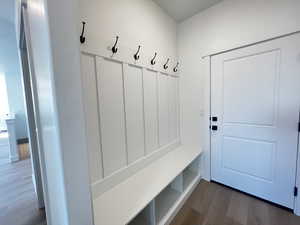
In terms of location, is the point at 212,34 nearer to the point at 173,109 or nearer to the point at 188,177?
the point at 173,109

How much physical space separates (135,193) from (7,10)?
15.2 ft

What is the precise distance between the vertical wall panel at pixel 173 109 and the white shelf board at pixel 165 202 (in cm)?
82

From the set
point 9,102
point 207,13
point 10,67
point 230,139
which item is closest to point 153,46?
point 207,13

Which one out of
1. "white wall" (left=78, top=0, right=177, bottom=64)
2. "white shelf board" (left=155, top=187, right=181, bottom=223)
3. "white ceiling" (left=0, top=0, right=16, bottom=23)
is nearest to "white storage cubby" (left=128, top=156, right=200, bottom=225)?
"white shelf board" (left=155, top=187, right=181, bottom=223)

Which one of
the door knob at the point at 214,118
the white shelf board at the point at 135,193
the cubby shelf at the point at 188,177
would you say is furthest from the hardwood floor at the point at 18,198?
the door knob at the point at 214,118

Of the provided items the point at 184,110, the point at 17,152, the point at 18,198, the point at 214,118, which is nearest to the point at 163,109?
the point at 184,110

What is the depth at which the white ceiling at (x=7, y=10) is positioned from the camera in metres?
2.82

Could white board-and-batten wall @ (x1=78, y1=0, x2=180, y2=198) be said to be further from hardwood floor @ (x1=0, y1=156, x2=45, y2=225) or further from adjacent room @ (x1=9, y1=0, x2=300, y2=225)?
hardwood floor @ (x1=0, y1=156, x2=45, y2=225)

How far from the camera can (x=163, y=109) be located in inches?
88.4

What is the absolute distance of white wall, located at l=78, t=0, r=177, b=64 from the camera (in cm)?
129

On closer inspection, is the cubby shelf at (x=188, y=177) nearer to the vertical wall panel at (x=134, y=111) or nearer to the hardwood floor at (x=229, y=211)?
the hardwood floor at (x=229, y=211)

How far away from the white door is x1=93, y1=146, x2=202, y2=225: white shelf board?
0.68 m

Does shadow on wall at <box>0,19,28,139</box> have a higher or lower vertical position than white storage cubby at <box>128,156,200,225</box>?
higher

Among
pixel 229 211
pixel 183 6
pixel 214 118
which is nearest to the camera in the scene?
pixel 229 211
